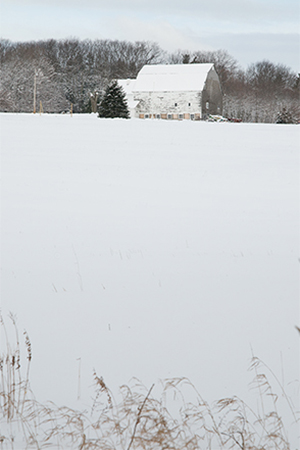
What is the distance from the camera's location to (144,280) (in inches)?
335

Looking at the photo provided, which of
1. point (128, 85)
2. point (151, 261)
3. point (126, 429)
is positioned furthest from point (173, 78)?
point (126, 429)

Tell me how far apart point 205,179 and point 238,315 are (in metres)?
11.7

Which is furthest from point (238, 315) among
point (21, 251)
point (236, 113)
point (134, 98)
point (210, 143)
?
point (236, 113)

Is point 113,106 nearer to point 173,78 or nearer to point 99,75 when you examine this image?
point 173,78

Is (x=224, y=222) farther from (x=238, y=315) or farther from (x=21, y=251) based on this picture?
(x=238, y=315)

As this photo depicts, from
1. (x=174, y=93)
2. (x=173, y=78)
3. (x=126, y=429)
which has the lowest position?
(x=126, y=429)

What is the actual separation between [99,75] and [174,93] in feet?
82.2

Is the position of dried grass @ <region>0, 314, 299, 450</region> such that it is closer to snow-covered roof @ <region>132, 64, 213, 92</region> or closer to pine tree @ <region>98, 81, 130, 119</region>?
pine tree @ <region>98, 81, 130, 119</region>

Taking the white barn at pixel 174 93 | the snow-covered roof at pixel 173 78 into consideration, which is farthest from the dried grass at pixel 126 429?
the snow-covered roof at pixel 173 78

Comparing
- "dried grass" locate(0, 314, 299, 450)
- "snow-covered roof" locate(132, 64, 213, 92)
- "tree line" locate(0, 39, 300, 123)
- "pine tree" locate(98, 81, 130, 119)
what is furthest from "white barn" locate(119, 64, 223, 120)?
"dried grass" locate(0, 314, 299, 450)

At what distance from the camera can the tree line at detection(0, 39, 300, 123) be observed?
57406mm

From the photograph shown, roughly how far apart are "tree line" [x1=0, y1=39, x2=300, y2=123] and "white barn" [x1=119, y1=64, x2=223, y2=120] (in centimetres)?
577

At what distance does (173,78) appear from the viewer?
52.3 meters

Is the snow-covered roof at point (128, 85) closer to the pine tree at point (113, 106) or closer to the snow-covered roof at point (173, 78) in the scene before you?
the snow-covered roof at point (173, 78)
